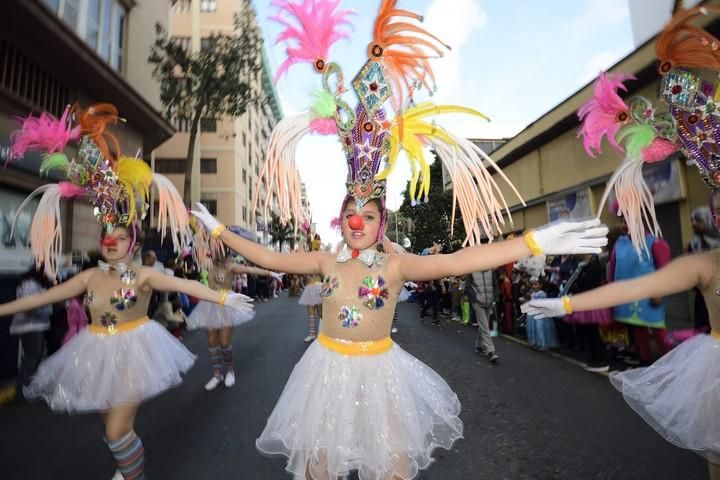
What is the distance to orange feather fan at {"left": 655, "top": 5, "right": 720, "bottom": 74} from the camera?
2.50 meters

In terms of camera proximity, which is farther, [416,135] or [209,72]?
[209,72]

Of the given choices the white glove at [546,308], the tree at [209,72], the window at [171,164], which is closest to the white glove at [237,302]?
the white glove at [546,308]

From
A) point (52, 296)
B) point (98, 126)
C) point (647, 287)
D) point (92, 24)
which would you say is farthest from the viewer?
point (92, 24)

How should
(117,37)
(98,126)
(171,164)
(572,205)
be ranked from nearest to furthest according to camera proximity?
(98,126) < (117,37) < (572,205) < (171,164)

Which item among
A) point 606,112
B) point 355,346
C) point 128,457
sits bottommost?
point 128,457

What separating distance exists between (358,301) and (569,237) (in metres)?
1.27

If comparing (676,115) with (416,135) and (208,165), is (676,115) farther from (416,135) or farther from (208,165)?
(208,165)

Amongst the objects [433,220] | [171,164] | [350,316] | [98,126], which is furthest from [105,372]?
[171,164]

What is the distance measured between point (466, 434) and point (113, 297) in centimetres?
347

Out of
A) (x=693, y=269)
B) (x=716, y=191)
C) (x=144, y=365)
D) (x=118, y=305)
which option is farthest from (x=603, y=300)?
(x=118, y=305)

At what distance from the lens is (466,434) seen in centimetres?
415

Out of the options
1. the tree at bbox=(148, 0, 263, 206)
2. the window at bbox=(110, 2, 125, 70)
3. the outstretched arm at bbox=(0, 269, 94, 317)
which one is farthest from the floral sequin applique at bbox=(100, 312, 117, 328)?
the tree at bbox=(148, 0, 263, 206)

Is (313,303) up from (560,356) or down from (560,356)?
up

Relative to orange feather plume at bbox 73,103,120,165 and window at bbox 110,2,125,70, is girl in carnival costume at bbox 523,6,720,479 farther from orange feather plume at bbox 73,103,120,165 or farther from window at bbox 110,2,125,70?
window at bbox 110,2,125,70
